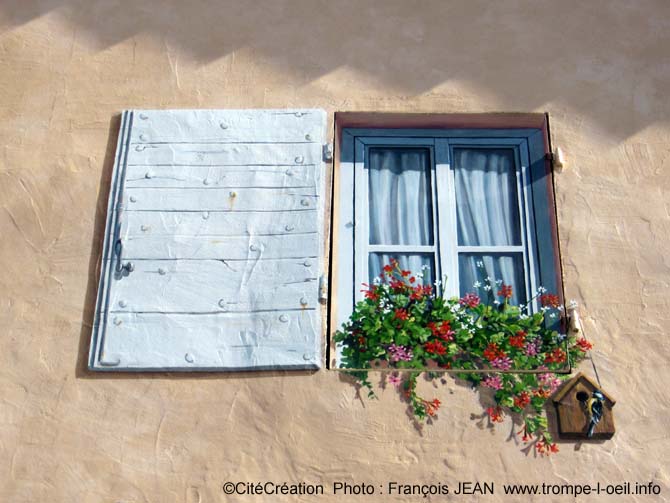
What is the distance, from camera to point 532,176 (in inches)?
144

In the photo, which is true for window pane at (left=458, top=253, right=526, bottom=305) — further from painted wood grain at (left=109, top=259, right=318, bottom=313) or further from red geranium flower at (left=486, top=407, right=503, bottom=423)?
painted wood grain at (left=109, top=259, right=318, bottom=313)

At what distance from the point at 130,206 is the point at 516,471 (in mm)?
1775

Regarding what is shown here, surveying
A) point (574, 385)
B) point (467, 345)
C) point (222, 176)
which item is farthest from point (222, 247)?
point (574, 385)

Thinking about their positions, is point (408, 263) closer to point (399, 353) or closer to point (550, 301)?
point (399, 353)

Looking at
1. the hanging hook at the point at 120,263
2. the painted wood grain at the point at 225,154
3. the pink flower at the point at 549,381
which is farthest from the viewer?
the painted wood grain at the point at 225,154

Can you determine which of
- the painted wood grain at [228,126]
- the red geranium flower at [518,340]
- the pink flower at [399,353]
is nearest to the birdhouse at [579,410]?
the red geranium flower at [518,340]

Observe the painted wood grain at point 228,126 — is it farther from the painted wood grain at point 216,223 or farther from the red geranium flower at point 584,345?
the red geranium flower at point 584,345

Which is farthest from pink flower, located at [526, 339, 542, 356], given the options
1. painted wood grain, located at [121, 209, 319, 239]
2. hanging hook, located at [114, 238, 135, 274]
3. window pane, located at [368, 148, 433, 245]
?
hanging hook, located at [114, 238, 135, 274]

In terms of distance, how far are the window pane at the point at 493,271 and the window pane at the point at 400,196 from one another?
19 centimetres

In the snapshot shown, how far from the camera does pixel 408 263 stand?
350 cm

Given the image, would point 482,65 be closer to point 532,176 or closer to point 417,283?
point 532,176

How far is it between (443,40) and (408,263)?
3.53ft

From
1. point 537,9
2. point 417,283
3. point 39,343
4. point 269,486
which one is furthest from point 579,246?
point 39,343

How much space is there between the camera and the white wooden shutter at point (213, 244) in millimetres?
3162
